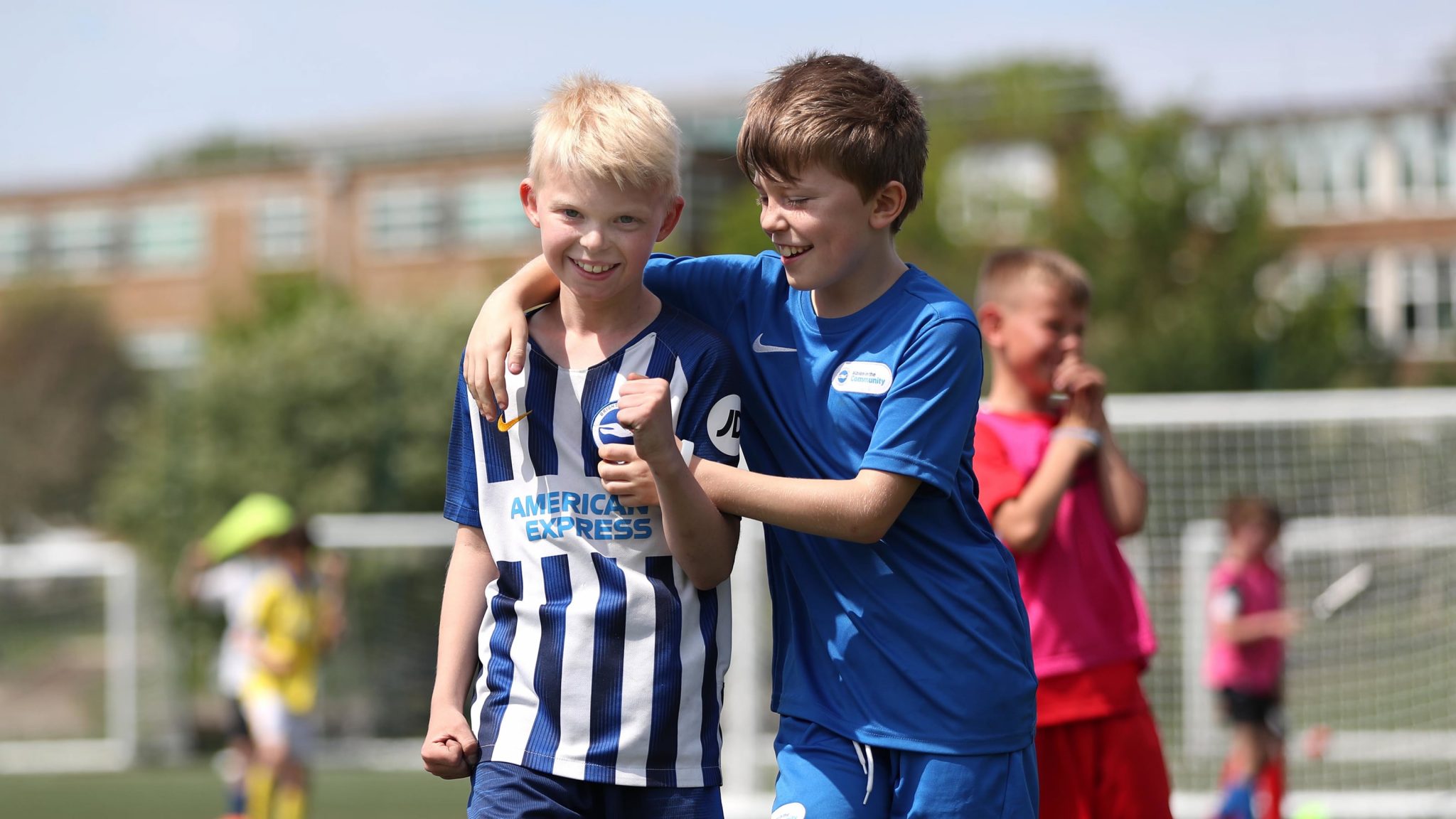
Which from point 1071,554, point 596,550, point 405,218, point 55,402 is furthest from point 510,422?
point 405,218

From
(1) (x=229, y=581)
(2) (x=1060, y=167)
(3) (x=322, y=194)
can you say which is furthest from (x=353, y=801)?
(3) (x=322, y=194)

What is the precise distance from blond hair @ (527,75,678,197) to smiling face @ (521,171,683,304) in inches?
0.7

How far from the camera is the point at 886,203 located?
2625 mm

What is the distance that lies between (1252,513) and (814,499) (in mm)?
6298

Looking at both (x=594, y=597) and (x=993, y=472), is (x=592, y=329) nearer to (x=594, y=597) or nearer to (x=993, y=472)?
(x=594, y=597)

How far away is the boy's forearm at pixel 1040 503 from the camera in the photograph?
11.4 feet

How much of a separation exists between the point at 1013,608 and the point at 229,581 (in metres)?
8.92

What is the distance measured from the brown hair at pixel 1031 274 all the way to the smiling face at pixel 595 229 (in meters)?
1.43

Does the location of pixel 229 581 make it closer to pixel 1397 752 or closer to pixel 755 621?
pixel 755 621

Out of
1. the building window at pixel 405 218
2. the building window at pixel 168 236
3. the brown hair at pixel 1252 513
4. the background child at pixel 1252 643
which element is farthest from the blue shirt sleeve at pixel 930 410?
the building window at pixel 168 236

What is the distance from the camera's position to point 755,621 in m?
10.6

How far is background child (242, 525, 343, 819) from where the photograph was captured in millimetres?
8445

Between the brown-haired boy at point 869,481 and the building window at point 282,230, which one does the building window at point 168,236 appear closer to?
the building window at point 282,230

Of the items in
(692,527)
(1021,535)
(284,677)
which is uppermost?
(692,527)
